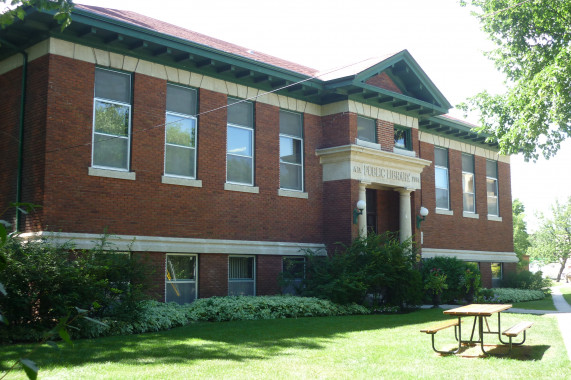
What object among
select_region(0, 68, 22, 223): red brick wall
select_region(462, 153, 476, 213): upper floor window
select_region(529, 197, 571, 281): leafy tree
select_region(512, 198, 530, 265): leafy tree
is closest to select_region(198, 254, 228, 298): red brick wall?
select_region(0, 68, 22, 223): red brick wall

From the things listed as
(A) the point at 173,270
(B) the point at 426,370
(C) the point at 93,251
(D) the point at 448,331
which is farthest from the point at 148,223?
(B) the point at 426,370

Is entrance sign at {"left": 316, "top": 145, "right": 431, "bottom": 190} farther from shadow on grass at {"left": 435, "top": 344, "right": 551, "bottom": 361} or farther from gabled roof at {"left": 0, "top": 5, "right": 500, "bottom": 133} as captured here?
shadow on grass at {"left": 435, "top": 344, "right": 551, "bottom": 361}

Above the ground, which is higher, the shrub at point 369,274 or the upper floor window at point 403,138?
the upper floor window at point 403,138

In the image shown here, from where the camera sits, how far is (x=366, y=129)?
66.1ft

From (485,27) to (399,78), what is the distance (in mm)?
5359

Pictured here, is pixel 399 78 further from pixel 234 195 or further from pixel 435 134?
pixel 234 195

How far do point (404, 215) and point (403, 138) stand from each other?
2983mm

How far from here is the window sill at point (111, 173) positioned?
45.8 ft

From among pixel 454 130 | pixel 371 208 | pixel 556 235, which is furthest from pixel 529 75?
pixel 556 235

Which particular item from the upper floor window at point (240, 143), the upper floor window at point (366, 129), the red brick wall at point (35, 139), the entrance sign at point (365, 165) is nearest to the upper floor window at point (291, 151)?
the entrance sign at point (365, 165)

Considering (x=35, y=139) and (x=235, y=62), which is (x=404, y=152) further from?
(x=35, y=139)

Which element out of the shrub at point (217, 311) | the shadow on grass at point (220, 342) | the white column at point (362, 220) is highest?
the white column at point (362, 220)

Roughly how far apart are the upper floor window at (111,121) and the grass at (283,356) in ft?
14.9

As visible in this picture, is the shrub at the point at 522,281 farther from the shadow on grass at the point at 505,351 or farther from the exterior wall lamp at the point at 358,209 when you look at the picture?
the shadow on grass at the point at 505,351
